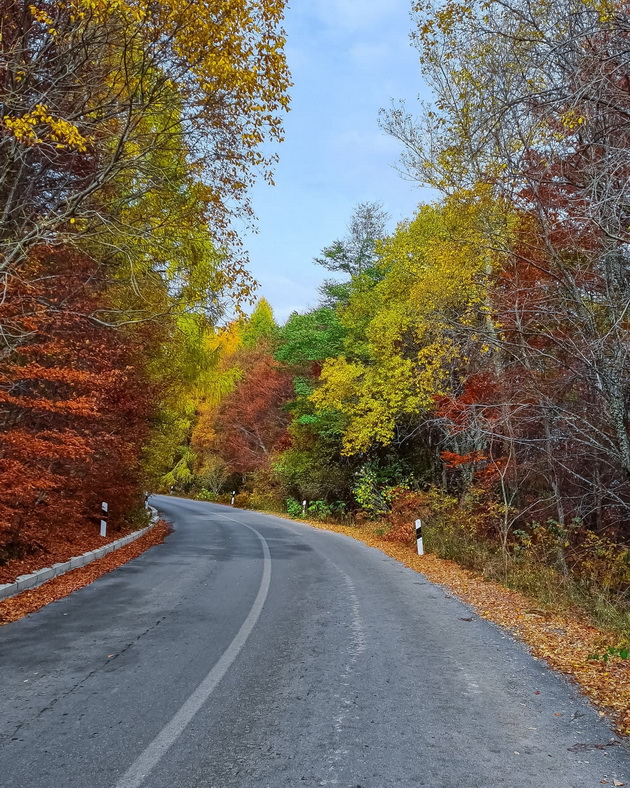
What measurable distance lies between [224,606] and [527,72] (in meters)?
8.49

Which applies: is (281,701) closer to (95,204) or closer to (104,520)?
(95,204)

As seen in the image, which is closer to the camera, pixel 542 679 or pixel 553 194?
pixel 542 679

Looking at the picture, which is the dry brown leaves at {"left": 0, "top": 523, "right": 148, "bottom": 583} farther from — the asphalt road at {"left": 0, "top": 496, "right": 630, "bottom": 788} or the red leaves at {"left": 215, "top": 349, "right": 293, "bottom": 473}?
the red leaves at {"left": 215, "top": 349, "right": 293, "bottom": 473}

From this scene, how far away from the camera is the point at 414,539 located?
55.1 ft

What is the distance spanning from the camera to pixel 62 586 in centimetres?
913

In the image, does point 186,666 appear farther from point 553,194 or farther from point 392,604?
point 553,194

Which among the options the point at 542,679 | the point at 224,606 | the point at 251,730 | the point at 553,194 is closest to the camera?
the point at 251,730

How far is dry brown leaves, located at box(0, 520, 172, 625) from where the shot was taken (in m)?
7.46

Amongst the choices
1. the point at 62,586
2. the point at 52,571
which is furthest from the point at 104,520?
the point at 62,586

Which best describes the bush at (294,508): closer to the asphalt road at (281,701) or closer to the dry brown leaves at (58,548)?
the dry brown leaves at (58,548)

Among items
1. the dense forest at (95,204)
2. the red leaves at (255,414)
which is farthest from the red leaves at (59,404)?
the red leaves at (255,414)

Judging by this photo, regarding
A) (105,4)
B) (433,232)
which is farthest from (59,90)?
(433,232)

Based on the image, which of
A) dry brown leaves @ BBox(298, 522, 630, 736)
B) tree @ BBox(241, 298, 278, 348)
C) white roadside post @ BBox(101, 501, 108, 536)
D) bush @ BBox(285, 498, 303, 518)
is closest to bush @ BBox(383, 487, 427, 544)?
dry brown leaves @ BBox(298, 522, 630, 736)

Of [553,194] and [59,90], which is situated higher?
[59,90]
